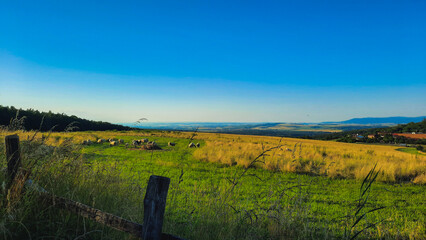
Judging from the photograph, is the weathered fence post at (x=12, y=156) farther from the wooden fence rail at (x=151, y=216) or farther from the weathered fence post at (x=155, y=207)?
the weathered fence post at (x=155, y=207)

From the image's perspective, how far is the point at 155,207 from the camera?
1.87 meters

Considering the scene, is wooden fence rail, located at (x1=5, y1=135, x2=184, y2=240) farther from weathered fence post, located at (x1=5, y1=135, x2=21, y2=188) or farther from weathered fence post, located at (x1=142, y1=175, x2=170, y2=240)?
weathered fence post, located at (x1=5, y1=135, x2=21, y2=188)

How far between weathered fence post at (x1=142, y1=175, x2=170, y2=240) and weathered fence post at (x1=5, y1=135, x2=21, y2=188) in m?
2.33

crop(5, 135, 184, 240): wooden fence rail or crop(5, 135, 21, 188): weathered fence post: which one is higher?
crop(5, 135, 21, 188): weathered fence post

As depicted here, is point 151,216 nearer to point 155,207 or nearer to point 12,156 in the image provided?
point 155,207

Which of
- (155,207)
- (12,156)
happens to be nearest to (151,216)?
(155,207)

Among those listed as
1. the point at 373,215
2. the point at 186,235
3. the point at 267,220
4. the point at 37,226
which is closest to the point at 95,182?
the point at 37,226

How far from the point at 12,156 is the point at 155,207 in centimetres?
245

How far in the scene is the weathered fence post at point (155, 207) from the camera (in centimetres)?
187

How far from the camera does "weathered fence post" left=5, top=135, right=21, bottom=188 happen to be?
2.99 meters

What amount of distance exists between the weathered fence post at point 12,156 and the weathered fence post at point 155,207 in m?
2.33

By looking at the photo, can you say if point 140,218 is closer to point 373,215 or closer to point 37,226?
point 37,226

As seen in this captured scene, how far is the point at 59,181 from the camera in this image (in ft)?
12.0

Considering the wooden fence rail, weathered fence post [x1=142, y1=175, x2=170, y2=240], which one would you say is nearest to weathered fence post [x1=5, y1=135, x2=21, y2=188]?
the wooden fence rail
